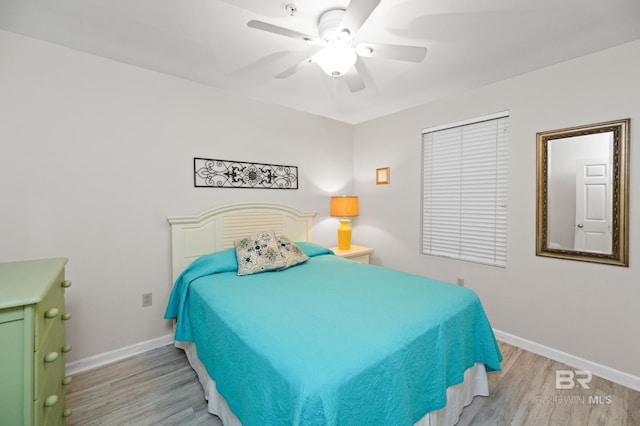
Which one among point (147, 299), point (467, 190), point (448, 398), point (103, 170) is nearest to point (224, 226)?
point (147, 299)

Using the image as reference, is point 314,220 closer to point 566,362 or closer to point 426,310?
point 426,310

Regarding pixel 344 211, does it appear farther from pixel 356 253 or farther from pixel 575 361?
pixel 575 361

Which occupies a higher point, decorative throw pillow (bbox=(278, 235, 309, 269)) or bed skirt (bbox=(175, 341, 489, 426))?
decorative throw pillow (bbox=(278, 235, 309, 269))

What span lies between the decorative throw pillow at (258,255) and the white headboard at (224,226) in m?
0.31

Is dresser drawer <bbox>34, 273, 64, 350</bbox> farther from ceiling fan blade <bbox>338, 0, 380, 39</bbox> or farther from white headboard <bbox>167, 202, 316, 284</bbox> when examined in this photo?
ceiling fan blade <bbox>338, 0, 380, 39</bbox>

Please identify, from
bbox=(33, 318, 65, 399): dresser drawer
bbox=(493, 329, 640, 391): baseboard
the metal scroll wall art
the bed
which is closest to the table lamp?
the metal scroll wall art

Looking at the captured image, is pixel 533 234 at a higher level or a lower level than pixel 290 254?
higher

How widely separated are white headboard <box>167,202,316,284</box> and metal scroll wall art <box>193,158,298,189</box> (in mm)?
237

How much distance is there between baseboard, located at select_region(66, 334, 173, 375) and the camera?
83.2 inches

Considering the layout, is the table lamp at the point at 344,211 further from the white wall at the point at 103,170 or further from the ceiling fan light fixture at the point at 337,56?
the ceiling fan light fixture at the point at 337,56

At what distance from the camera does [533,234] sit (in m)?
2.43

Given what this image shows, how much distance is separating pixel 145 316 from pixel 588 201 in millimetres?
3802

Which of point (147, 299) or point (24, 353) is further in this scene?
point (147, 299)

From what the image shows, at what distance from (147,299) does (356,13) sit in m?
2.67
